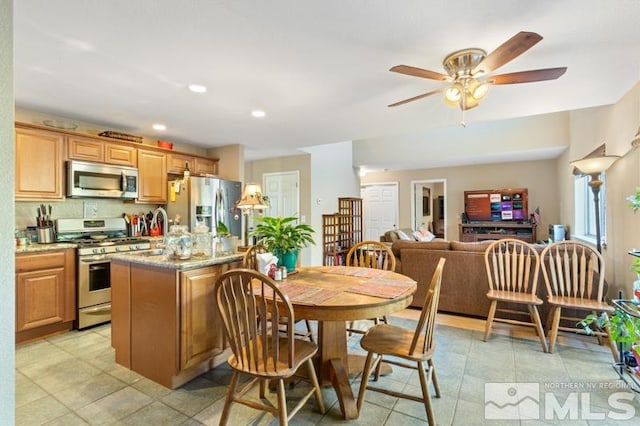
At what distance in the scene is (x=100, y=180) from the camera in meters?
3.70

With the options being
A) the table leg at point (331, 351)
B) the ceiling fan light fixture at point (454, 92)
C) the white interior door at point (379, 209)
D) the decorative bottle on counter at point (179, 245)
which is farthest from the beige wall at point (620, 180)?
the white interior door at point (379, 209)

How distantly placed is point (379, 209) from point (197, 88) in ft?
21.1

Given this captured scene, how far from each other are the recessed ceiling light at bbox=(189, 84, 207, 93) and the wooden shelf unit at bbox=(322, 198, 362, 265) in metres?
3.61

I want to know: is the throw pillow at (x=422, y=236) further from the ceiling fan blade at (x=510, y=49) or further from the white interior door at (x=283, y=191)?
the ceiling fan blade at (x=510, y=49)

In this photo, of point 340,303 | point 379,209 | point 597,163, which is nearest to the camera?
point 340,303

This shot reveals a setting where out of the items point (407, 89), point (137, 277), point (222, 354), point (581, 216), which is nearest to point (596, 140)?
point (581, 216)

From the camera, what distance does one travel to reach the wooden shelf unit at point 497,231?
661 cm

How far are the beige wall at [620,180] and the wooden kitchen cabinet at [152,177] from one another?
5028 millimetres

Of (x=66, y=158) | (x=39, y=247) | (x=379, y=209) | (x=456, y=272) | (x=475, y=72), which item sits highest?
(x=475, y=72)

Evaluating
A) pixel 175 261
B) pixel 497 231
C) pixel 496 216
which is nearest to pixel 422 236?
pixel 497 231

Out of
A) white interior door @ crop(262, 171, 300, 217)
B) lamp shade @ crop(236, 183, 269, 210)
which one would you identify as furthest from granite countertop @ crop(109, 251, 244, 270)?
white interior door @ crop(262, 171, 300, 217)

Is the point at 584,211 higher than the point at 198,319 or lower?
higher

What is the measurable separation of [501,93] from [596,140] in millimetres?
1849

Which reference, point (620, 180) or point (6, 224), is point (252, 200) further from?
point (620, 180)
